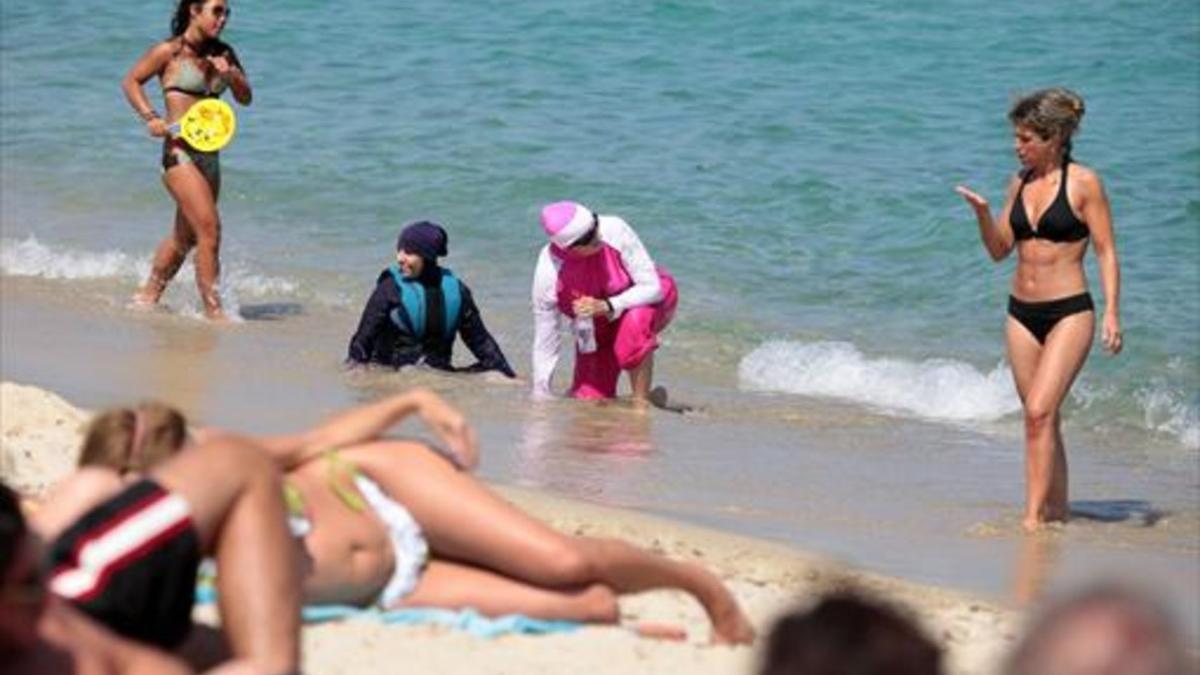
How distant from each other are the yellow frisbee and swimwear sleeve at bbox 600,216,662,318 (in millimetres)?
2161

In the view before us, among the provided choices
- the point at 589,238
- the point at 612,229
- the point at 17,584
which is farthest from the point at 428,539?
the point at 612,229

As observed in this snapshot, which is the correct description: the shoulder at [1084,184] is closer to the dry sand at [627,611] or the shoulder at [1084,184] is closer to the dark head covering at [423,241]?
the dry sand at [627,611]

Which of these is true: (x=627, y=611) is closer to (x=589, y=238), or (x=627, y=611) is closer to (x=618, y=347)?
(x=589, y=238)

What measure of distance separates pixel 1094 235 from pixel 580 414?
2.57 meters

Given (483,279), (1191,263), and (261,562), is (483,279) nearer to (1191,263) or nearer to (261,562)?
(1191,263)

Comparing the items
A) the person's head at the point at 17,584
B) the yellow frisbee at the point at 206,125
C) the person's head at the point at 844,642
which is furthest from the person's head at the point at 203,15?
the person's head at the point at 844,642

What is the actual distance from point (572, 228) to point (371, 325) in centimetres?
109

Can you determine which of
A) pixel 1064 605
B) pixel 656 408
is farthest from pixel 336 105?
pixel 1064 605

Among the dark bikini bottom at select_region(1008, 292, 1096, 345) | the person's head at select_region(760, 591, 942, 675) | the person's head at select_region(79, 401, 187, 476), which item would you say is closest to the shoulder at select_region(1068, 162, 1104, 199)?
the dark bikini bottom at select_region(1008, 292, 1096, 345)

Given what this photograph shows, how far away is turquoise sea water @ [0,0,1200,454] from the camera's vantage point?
1373 cm

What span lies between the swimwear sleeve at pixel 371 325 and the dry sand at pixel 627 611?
9.34 ft

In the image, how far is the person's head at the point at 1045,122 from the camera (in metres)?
8.80

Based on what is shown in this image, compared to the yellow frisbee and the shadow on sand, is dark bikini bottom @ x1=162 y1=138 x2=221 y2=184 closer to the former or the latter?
the yellow frisbee

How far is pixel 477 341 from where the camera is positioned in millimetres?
11516
